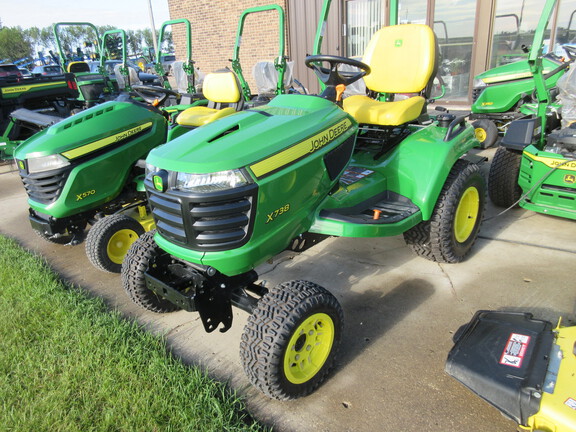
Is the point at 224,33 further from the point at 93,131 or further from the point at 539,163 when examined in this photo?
the point at 539,163

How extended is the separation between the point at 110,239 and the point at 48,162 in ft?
2.35

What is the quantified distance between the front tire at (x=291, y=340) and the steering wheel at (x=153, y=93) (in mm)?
2897

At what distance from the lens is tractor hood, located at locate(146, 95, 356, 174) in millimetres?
1885

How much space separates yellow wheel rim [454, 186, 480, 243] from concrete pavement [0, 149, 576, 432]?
0.62ft

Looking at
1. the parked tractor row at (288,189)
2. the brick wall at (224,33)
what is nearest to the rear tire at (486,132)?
the parked tractor row at (288,189)

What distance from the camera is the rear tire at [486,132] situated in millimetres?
5941

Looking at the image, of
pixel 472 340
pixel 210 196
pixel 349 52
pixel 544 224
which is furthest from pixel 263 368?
pixel 349 52

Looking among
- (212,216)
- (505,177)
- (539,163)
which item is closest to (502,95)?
(505,177)

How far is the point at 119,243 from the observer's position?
3432 millimetres

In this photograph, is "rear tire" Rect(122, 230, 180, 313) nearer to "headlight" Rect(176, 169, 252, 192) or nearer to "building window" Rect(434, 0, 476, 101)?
"headlight" Rect(176, 169, 252, 192)

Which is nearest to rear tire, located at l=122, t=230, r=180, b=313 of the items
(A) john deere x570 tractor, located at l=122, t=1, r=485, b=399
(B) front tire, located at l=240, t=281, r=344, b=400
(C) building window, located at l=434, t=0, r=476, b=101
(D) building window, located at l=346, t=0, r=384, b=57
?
(A) john deere x570 tractor, located at l=122, t=1, r=485, b=399

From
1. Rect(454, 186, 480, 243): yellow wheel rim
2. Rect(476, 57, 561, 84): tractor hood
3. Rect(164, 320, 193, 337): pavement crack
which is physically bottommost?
Rect(164, 320, 193, 337): pavement crack

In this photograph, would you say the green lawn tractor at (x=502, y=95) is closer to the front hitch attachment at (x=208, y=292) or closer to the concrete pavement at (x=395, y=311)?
the concrete pavement at (x=395, y=311)

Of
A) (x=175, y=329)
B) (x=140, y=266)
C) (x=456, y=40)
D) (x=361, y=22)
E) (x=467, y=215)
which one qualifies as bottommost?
(x=175, y=329)
